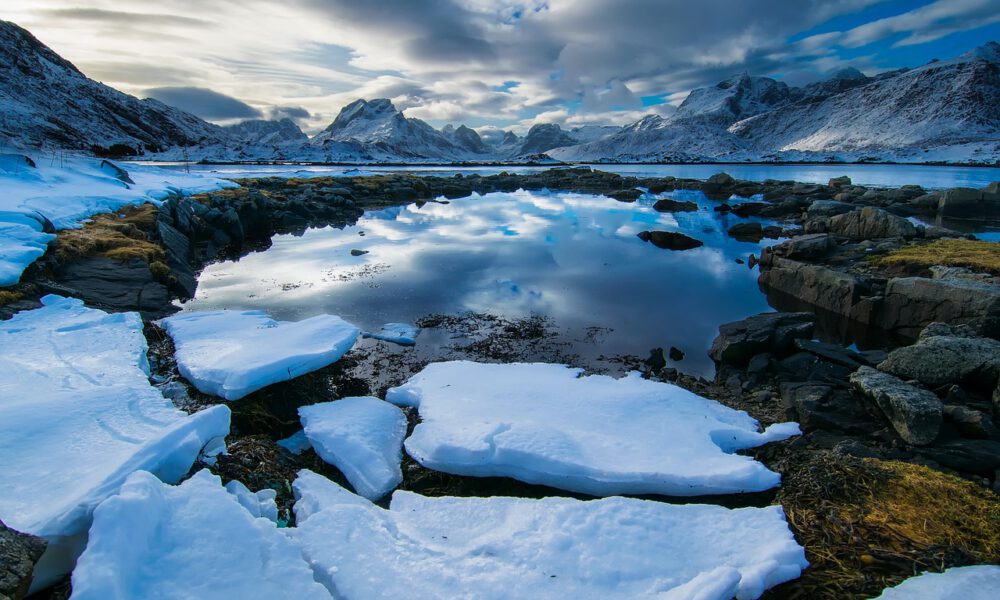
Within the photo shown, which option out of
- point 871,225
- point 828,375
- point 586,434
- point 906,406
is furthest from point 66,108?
point 906,406

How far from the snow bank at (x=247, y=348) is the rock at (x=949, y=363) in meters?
10.0

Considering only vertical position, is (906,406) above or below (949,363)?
below

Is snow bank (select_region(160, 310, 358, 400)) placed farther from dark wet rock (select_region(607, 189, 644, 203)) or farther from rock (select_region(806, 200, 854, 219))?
dark wet rock (select_region(607, 189, 644, 203))

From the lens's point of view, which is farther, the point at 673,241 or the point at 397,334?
the point at 673,241

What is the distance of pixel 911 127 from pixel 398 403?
239381 millimetres

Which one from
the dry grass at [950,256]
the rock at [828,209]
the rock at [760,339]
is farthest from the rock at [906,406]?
the rock at [828,209]

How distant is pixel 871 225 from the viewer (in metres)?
20.2

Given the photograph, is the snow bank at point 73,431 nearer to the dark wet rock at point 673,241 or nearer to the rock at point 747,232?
the dark wet rock at point 673,241

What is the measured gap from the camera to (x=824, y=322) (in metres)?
13.3

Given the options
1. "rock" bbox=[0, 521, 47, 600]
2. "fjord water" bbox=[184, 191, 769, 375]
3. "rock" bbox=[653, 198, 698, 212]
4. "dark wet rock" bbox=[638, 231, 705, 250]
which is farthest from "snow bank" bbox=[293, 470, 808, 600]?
"rock" bbox=[653, 198, 698, 212]

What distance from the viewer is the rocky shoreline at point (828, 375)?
4.55m

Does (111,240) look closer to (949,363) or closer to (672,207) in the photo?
(949,363)

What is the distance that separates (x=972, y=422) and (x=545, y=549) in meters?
6.37

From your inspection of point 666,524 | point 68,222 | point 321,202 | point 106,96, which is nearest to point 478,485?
point 666,524
